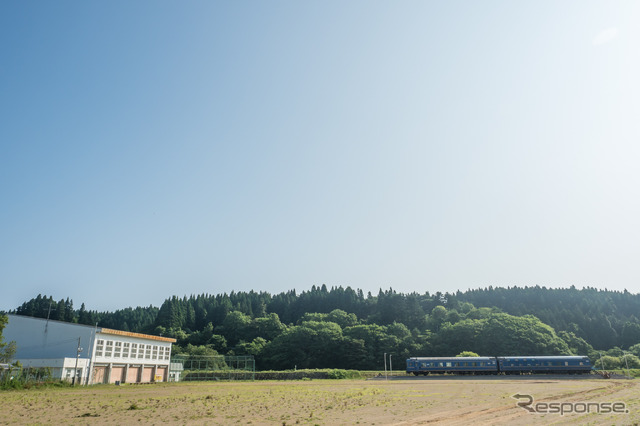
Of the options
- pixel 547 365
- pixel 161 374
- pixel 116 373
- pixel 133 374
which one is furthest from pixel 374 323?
pixel 116 373

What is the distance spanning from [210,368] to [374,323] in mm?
57666

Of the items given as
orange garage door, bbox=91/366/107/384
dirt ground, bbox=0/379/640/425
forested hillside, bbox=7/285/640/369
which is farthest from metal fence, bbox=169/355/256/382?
dirt ground, bbox=0/379/640/425

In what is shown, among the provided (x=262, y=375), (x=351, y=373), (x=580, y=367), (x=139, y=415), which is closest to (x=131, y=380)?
(x=262, y=375)

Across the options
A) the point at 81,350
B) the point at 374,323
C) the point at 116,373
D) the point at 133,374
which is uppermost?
the point at 374,323

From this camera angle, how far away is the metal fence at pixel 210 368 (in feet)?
238

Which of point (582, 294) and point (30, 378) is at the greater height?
point (582, 294)

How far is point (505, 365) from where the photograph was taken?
73.8 metres

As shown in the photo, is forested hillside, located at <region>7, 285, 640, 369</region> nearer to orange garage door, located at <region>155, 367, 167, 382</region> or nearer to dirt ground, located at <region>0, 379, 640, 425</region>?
orange garage door, located at <region>155, 367, 167, 382</region>

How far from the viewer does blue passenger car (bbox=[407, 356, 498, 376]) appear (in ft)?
243

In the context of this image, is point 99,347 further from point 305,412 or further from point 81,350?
point 305,412

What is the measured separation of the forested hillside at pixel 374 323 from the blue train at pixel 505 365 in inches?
957

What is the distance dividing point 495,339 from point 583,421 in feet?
287

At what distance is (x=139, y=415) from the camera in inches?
934

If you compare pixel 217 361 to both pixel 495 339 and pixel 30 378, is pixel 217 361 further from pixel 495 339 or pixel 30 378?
pixel 495 339
